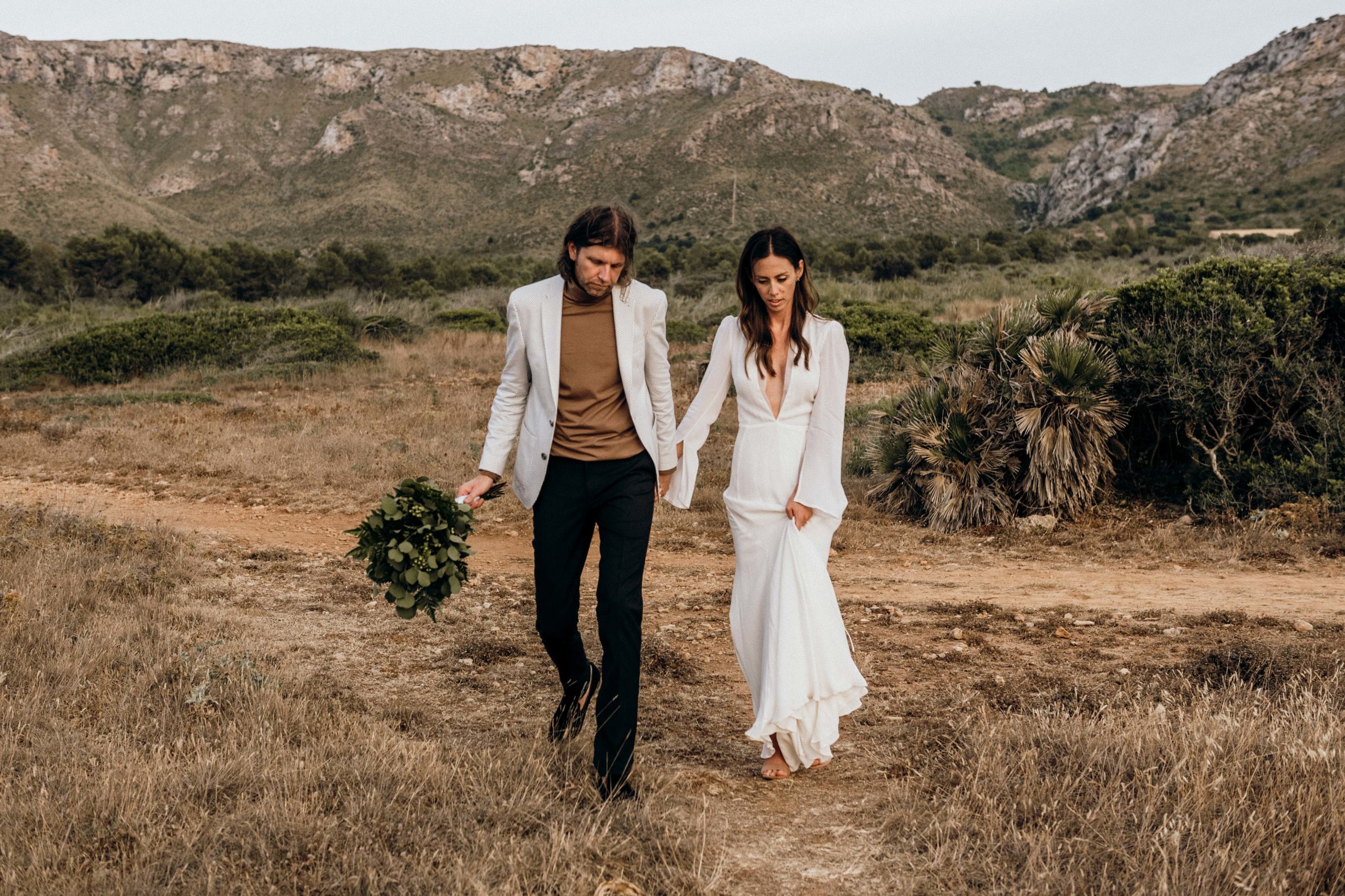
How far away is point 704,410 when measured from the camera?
3.90 meters

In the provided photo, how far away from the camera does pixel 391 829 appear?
3.10m

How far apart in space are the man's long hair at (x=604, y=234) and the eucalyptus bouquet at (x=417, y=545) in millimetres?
895

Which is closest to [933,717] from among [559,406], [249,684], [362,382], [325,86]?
[559,406]

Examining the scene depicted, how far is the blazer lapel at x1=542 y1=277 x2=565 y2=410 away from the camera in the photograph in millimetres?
3463

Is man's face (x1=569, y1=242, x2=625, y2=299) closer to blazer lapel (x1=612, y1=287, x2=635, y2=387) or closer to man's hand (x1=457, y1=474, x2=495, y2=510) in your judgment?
blazer lapel (x1=612, y1=287, x2=635, y2=387)

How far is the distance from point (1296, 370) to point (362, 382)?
13.7 m

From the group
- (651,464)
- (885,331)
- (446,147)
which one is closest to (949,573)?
(651,464)

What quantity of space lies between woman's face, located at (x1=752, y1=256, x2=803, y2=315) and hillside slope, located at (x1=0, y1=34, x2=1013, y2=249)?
177ft

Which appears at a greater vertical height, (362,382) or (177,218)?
(177,218)

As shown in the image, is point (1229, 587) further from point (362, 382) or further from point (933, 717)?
point (362, 382)

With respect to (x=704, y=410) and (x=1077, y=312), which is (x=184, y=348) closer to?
(x=1077, y=312)

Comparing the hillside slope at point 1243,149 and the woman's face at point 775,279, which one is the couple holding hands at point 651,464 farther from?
the hillside slope at point 1243,149

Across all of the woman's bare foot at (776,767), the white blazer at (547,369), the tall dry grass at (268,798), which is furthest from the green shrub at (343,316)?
the woman's bare foot at (776,767)

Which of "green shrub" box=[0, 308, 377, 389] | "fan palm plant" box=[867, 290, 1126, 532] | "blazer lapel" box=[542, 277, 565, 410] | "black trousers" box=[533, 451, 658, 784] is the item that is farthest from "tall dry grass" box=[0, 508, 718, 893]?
"green shrub" box=[0, 308, 377, 389]
